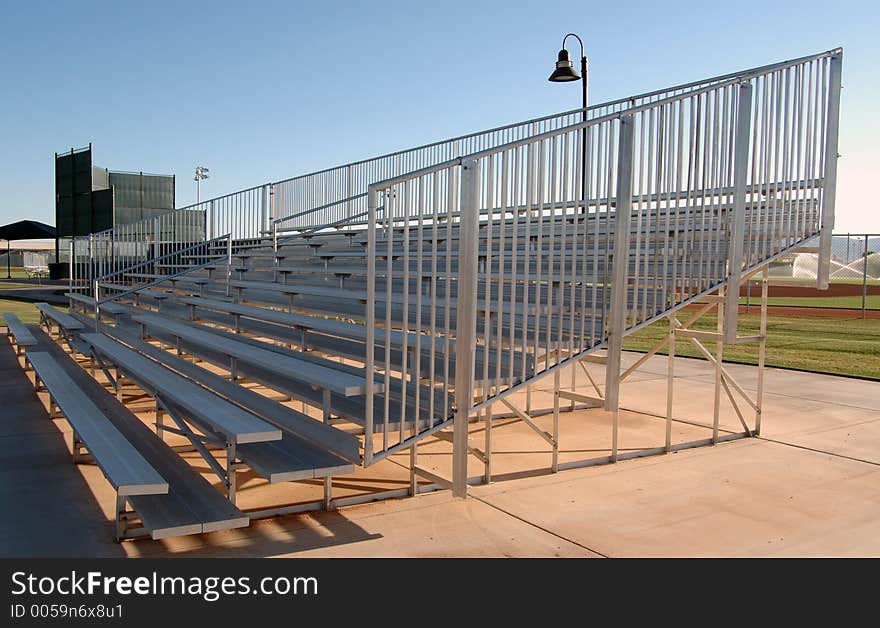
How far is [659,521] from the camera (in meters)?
4.65

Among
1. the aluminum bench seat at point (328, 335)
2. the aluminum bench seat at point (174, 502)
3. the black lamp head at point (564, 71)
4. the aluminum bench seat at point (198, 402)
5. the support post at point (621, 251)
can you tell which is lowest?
the aluminum bench seat at point (174, 502)

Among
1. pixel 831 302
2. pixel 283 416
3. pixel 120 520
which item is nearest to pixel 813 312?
pixel 831 302

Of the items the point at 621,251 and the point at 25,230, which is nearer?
the point at 621,251

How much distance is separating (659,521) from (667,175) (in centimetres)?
231

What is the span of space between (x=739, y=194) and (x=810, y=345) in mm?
9768

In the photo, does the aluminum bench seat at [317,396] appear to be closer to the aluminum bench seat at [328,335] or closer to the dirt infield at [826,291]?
the aluminum bench seat at [328,335]

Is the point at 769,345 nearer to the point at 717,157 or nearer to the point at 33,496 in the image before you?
the point at 717,157

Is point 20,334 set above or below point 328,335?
below

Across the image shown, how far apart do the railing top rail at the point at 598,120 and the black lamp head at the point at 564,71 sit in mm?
4848

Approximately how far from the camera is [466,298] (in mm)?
4328

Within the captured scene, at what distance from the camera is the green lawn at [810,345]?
1148 cm

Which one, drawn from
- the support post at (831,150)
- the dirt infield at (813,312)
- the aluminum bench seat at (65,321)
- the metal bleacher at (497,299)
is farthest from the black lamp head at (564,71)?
the dirt infield at (813,312)

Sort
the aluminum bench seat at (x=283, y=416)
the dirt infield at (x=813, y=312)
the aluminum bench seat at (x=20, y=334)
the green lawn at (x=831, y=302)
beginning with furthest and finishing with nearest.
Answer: the green lawn at (x=831, y=302), the dirt infield at (x=813, y=312), the aluminum bench seat at (x=20, y=334), the aluminum bench seat at (x=283, y=416)

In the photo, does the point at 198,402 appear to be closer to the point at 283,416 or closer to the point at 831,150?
the point at 283,416
